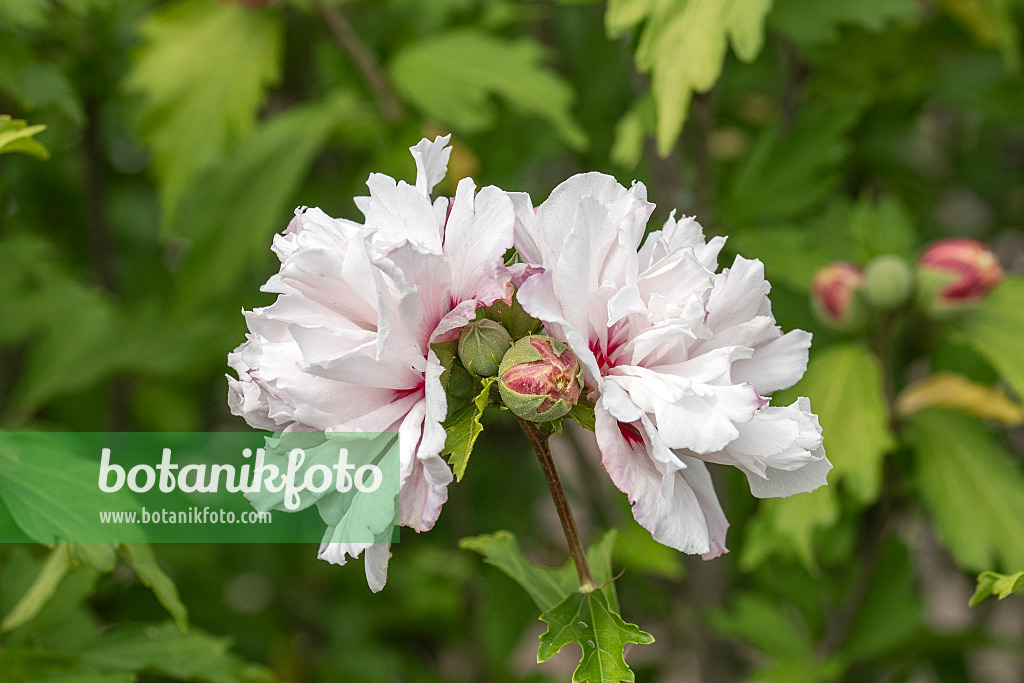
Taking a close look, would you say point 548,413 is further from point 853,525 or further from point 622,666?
point 853,525

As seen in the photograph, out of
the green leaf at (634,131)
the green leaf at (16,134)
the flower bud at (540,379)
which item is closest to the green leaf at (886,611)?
the green leaf at (634,131)

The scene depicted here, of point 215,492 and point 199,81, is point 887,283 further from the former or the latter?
point 199,81

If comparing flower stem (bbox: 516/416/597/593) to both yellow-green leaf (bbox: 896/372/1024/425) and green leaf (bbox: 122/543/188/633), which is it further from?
yellow-green leaf (bbox: 896/372/1024/425)

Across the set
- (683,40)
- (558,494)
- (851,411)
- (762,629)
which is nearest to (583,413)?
(558,494)

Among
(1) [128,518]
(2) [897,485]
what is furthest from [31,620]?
(2) [897,485]

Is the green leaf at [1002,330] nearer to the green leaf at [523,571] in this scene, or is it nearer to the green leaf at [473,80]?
the green leaf at [473,80]

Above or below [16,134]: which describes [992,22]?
below
